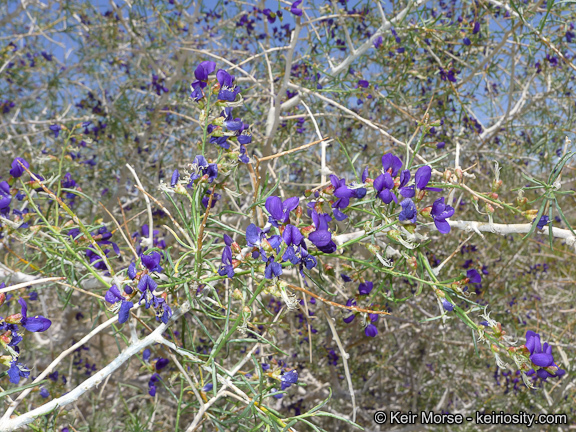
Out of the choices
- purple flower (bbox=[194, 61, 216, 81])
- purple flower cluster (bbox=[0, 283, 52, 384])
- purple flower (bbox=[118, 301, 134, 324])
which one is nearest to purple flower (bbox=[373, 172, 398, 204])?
purple flower (bbox=[194, 61, 216, 81])

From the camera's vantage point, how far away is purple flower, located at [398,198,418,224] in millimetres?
A: 1017

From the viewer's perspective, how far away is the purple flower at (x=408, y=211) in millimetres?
1017

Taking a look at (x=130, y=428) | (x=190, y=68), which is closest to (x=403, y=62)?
(x=190, y=68)

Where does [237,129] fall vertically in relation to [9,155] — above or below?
above

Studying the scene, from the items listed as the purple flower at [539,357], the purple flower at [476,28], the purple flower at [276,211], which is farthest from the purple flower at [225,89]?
the purple flower at [476,28]

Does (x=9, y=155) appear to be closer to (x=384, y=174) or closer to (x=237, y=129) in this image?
(x=237, y=129)

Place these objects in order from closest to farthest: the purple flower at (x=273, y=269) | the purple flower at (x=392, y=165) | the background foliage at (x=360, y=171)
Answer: the purple flower at (x=273, y=269), the purple flower at (x=392, y=165), the background foliage at (x=360, y=171)

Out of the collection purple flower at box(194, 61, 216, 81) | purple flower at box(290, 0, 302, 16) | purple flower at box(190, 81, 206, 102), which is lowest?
purple flower at box(190, 81, 206, 102)

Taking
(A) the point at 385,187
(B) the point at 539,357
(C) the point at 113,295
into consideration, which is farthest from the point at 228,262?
(B) the point at 539,357

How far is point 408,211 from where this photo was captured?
3.33 ft

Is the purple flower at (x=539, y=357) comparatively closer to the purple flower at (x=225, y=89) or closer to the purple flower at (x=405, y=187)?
the purple flower at (x=405, y=187)

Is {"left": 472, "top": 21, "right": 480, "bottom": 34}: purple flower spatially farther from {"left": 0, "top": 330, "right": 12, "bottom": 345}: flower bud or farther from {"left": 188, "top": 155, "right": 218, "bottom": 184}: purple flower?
{"left": 0, "top": 330, "right": 12, "bottom": 345}: flower bud

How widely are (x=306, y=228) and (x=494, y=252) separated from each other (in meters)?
3.11

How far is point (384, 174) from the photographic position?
106 cm
